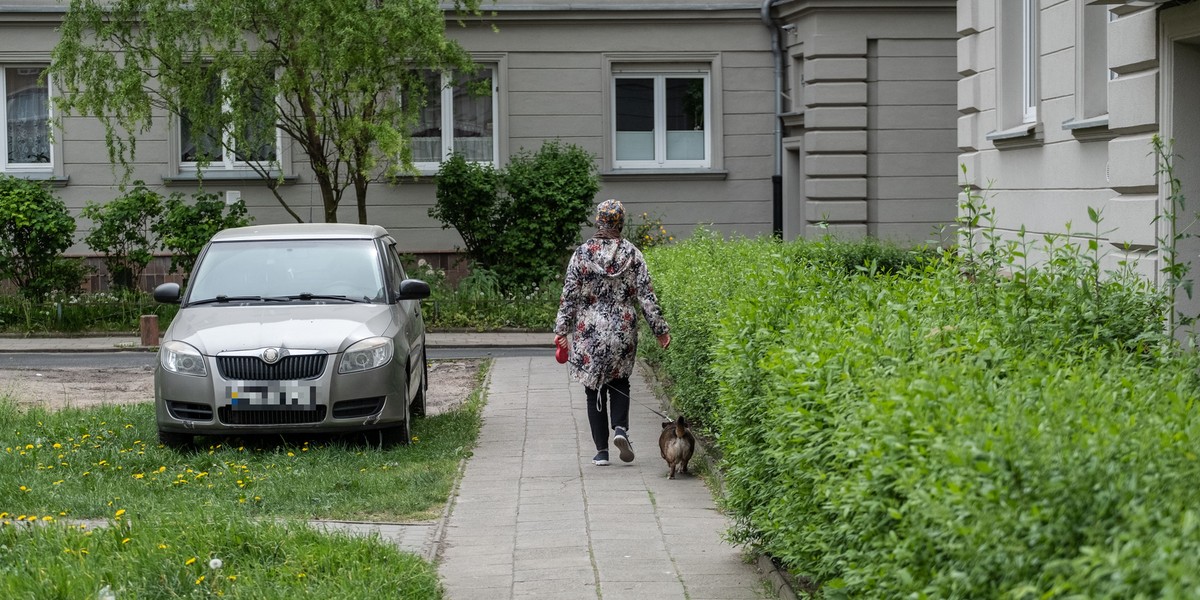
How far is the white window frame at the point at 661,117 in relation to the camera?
76.3 ft

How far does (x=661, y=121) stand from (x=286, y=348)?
1464cm

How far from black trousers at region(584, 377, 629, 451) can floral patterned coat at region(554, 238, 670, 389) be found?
0.07 m

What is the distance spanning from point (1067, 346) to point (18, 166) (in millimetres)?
20850

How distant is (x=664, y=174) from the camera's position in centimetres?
2294

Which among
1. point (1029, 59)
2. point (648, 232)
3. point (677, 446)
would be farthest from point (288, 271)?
point (648, 232)

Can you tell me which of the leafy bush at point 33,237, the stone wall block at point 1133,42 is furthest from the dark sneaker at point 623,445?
the leafy bush at point 33,237

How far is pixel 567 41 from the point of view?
22.9 m

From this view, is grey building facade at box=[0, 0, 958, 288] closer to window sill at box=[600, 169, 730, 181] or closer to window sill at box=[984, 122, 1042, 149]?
window sill at box=[600, 169, 730, 181]

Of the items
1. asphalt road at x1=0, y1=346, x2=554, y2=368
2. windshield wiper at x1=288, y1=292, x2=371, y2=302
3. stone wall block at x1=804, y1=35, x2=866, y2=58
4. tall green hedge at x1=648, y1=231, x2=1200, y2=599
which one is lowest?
asphalt road at x1=0, y1=346, x2=554, y2=368

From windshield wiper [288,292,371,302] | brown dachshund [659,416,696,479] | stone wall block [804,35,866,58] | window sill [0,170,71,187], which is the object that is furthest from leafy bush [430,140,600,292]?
brown dachshund [659,416,696,479]

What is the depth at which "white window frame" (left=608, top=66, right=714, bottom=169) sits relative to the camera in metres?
23.3

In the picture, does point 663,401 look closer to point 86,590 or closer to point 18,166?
point 86,590

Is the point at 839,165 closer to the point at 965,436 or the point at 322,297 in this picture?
the point at 322,297

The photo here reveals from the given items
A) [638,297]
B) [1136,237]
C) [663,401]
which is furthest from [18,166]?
[1136,237]
